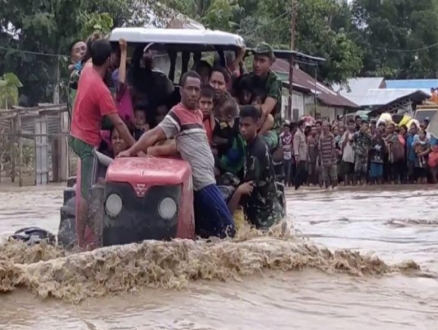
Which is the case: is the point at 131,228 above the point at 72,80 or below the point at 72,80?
below

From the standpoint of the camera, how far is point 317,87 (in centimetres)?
4300

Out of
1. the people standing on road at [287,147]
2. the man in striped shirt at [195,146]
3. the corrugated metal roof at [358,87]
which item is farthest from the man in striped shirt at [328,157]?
the corrugated metal roof at [358,87]

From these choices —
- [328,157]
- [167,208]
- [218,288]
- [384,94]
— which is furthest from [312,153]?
[384,94]

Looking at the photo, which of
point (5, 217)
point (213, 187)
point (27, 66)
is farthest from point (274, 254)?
point (27, 66)

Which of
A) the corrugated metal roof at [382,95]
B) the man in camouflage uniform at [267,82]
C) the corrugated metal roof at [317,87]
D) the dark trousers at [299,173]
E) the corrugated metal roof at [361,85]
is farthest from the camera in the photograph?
the corrugated metal roof at [361,85]

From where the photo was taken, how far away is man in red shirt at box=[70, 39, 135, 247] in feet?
27.0

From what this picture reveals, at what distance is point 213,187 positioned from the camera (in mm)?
7988

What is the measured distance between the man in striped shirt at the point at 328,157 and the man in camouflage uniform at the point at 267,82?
1496cm

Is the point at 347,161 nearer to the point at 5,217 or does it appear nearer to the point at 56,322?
the point at 5,217

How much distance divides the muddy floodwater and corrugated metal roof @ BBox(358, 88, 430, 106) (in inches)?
1468

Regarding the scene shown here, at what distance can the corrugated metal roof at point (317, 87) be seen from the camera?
140 feet

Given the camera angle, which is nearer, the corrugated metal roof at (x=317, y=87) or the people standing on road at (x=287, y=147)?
the people standing on road at (x=287, y=147)

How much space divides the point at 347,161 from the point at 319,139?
3.19 feet

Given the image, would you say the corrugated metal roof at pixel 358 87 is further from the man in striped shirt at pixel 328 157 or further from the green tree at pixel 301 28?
the man in striped shirt at pixel 328 157
